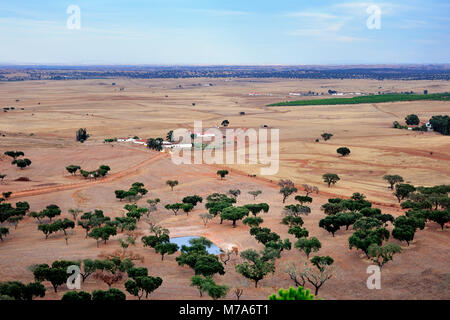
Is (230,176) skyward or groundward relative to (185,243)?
skyward

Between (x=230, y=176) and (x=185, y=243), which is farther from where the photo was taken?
(x=230, y=176)

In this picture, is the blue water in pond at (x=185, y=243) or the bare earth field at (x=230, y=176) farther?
the blue water in pond at (x=185, y=243)

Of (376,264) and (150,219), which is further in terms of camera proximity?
(150,219)

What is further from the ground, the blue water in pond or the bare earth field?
the bare earth field

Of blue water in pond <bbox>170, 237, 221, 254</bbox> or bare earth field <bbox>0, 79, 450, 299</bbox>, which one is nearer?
bare earth field <bbox>0, 79, 450, 299</bbox>

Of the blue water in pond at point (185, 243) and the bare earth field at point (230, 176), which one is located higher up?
the bare earth field at point (230, 176)
